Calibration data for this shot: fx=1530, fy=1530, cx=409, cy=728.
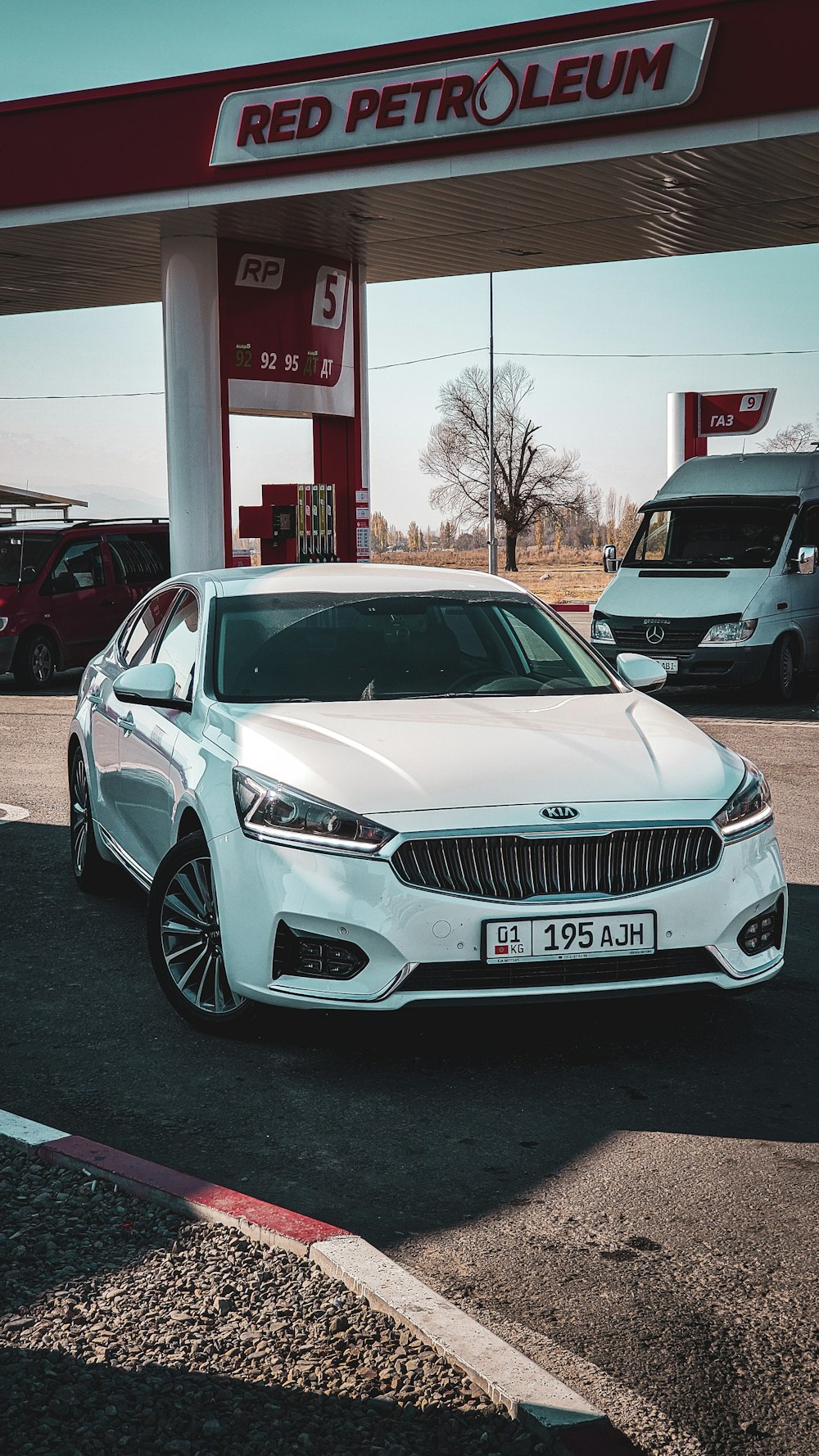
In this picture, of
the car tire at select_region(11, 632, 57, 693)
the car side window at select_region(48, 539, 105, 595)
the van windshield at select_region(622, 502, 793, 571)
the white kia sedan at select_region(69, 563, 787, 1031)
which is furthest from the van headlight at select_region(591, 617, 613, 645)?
the white kia sedan at select_region(69, 563, 787, 1031)

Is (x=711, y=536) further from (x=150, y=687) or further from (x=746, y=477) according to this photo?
(x=150, y=687)

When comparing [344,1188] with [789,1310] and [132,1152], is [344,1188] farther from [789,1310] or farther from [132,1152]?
[789,1310]

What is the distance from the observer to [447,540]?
313ft

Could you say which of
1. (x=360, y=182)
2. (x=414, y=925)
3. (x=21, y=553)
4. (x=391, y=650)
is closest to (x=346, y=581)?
(x=391, y=650)

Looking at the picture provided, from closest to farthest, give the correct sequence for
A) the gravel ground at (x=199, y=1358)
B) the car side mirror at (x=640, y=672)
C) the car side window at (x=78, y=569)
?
the gravel ground at (x=199, y=1358), the car side mirror at (x=640, y=672), the car side window at (x=78, y=569)

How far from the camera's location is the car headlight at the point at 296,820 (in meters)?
4.45

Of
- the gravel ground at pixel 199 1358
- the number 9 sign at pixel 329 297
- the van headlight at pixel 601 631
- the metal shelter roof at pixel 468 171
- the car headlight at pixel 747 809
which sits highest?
the metal shelter roof at pixel 468 171

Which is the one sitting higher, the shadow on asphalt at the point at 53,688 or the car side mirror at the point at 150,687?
the car side mirror at the point at 150,687

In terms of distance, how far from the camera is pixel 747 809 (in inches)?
190

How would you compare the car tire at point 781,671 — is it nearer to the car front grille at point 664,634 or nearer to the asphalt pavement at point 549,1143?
the car front grille at point 664,634

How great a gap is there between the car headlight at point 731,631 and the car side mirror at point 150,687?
31.8 feet

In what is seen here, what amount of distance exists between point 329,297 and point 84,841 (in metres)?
12.5

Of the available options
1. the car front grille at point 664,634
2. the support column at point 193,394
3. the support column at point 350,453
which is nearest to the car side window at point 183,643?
the car front grille at point 664,634

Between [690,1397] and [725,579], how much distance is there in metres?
12.7
